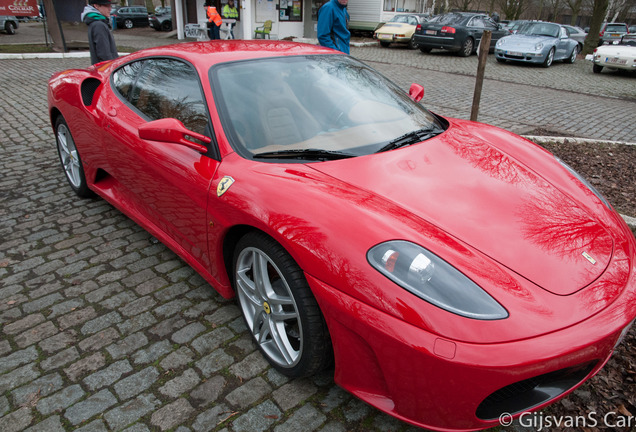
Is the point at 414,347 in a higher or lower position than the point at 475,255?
lower

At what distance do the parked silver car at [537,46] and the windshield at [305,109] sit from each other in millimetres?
12872

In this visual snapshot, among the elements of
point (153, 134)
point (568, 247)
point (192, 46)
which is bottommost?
point (568, 247)

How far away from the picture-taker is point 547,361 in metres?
1.52

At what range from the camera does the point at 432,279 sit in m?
1.66

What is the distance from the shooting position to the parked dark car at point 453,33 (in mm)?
15617

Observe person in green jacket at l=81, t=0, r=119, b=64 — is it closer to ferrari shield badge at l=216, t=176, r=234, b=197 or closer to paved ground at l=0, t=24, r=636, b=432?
paved ground at l=0, t=24, r=636, b=432

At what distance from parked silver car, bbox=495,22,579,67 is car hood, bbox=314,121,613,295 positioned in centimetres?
1318

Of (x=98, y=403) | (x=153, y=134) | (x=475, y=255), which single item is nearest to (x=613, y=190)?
(x=475, y=255)

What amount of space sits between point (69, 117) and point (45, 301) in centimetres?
172

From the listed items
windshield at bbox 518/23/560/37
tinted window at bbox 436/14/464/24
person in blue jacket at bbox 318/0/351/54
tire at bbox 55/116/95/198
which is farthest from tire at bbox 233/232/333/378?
tinted window at bbox 436/14/464/24

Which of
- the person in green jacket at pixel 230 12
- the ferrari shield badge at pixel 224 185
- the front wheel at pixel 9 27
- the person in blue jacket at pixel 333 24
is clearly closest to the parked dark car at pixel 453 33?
the person in green jacket at pixel 230 12

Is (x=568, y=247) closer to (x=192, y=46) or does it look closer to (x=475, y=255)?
(x=475, y=255)

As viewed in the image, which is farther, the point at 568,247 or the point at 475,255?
the point at 568,247

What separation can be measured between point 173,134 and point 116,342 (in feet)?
3.81
